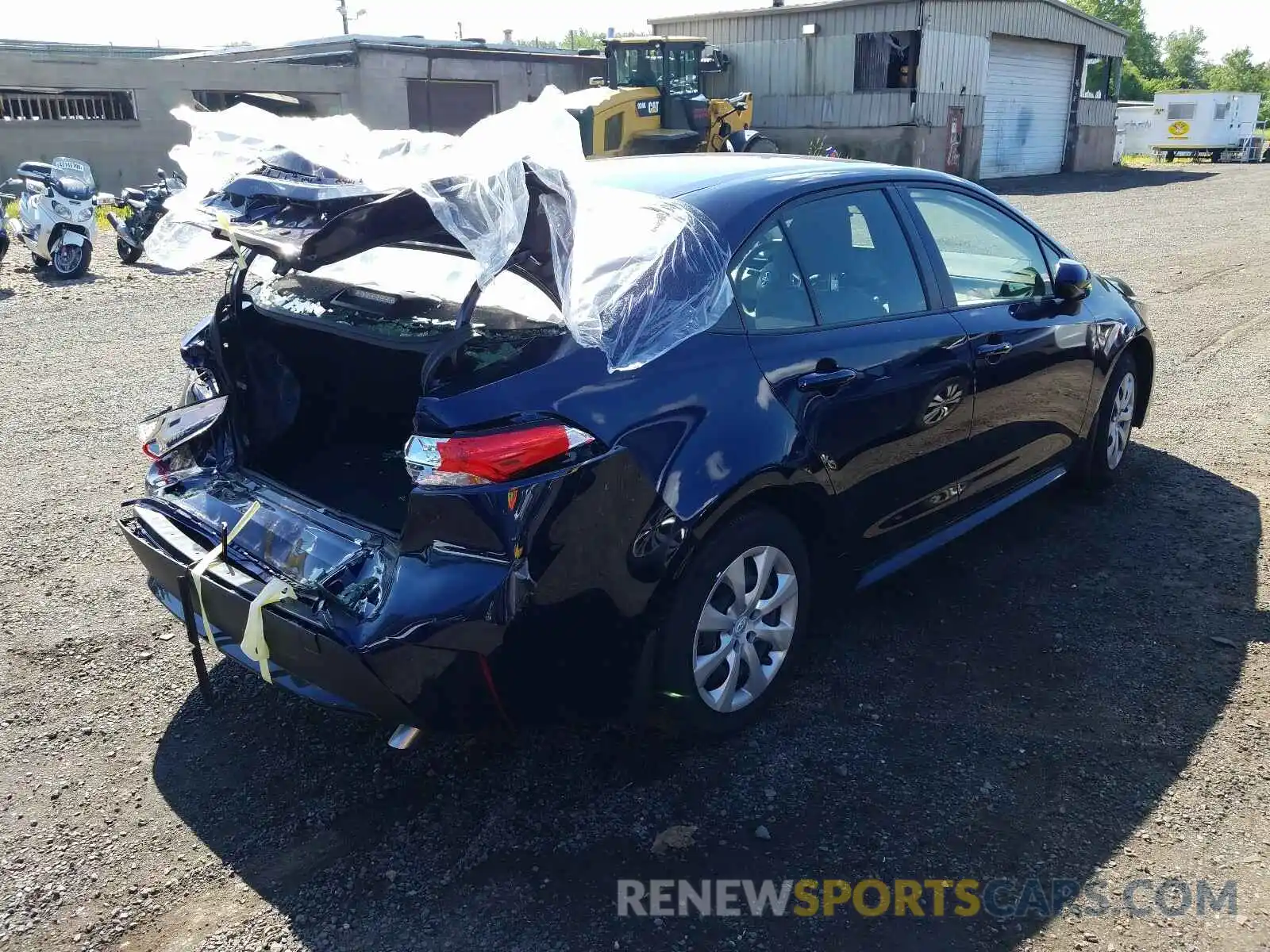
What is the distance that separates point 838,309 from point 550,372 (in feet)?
3.97

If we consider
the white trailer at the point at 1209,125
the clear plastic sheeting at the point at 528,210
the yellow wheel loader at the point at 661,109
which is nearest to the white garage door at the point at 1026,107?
the white trailer at the point at 1209,125

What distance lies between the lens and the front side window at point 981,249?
3.91 m

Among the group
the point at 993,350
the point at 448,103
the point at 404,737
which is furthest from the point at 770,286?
the point at 448,103

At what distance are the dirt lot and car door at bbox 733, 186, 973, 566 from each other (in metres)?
0.58

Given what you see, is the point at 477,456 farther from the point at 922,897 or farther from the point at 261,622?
the point at 922,897

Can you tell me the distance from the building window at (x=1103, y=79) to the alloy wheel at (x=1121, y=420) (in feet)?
105

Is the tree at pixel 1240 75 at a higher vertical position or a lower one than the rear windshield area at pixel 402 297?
higher

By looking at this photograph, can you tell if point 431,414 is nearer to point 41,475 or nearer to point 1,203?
point 41,475

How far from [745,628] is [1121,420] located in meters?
2.99

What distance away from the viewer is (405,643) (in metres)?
2.52

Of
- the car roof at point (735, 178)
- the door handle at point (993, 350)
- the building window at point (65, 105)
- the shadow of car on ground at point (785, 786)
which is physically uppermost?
the building window at point (65, 105)

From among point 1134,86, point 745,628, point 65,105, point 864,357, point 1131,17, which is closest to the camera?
point 745,628

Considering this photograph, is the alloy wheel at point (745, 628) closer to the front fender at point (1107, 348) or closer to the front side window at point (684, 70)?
the front fender at point (1107, 348)

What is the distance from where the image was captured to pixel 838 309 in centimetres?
338
